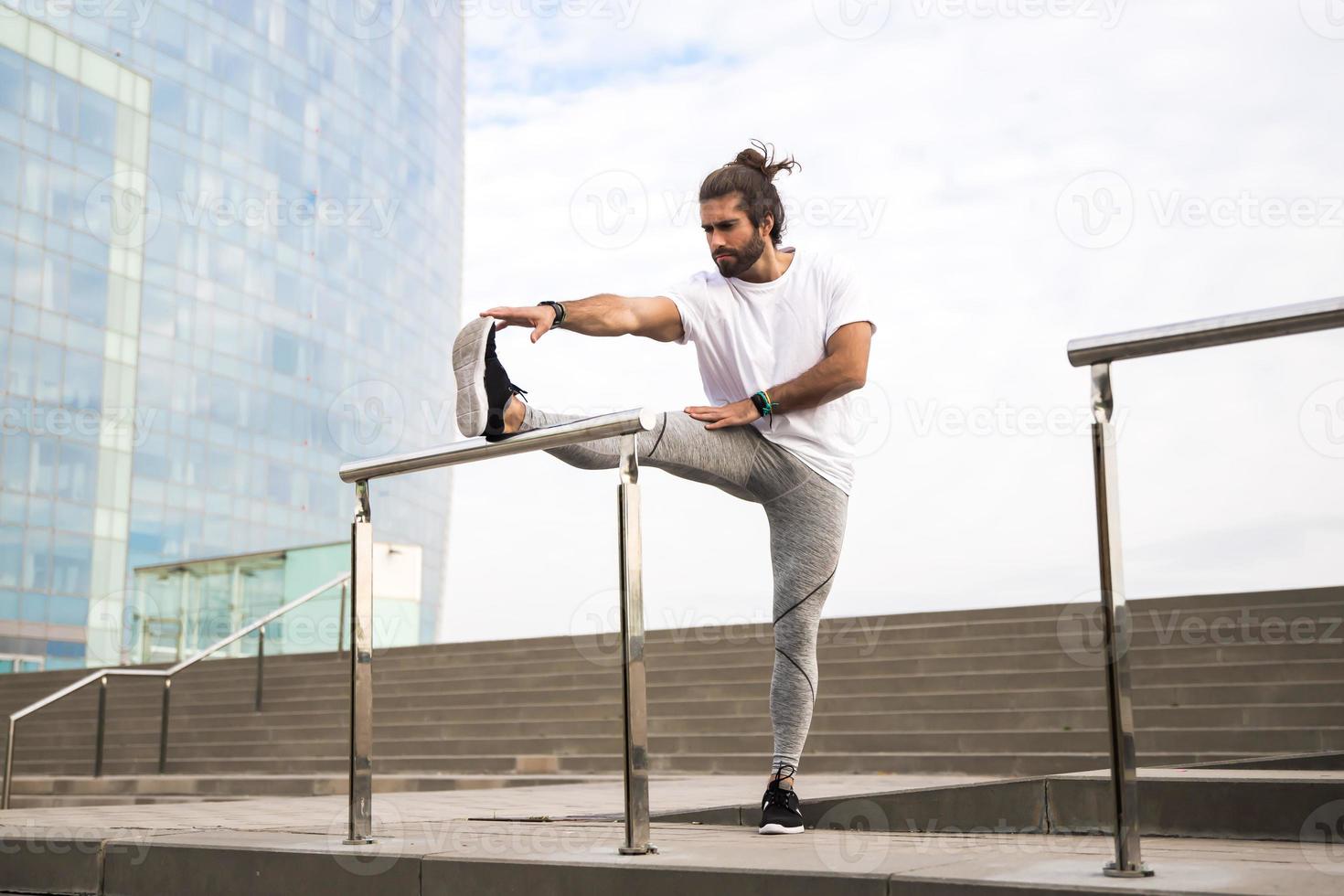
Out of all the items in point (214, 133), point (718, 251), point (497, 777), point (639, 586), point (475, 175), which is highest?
point (475, 175)

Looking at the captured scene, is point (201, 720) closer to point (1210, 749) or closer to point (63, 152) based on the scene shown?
point (1210, 749)

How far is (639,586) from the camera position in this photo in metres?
2.56

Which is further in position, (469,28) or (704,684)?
(469,28)

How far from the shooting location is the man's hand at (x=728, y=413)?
2957 millimetres

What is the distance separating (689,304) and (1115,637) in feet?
4.69

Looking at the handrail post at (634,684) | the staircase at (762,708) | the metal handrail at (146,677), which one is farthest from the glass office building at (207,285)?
the handrail post at (634,684)

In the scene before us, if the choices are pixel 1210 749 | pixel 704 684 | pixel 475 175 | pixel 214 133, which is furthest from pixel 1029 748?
pixel 475 175

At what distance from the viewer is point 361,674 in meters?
3.07

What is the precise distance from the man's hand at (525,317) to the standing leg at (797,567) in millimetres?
650

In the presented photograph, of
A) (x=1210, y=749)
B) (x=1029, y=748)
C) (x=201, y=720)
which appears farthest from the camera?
(x=201, y=720)

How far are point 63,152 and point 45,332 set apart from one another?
422cm

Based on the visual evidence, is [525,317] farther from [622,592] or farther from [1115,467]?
[1115,467]

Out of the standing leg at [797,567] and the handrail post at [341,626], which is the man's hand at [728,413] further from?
the handrail post at [341,626]

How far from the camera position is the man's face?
312 cm
